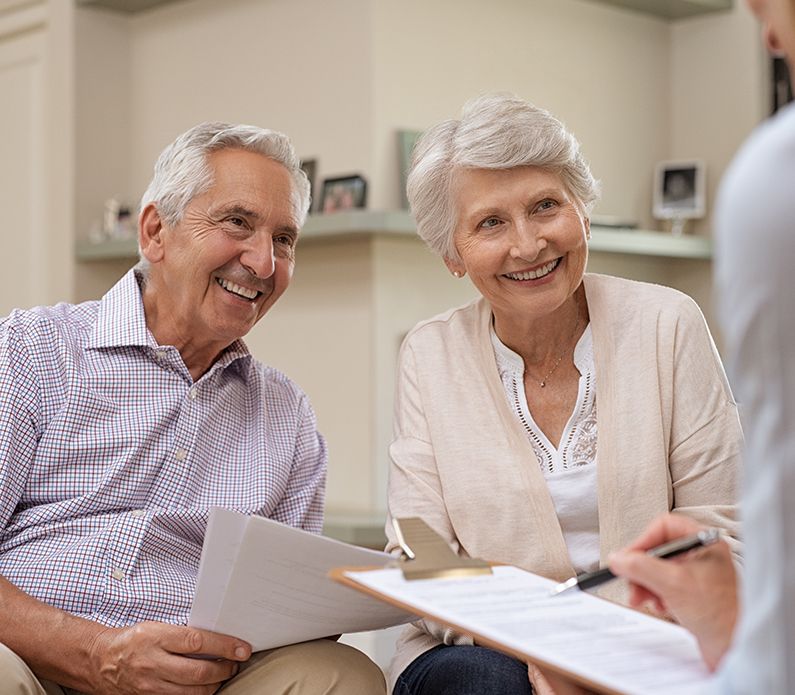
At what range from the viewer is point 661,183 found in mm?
4953

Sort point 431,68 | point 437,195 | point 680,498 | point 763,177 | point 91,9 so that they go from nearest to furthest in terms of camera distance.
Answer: point 763,177
point 680,498
point 437,195
point 431,68
point 91,9

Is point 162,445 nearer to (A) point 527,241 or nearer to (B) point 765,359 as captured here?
(A) point 527,241

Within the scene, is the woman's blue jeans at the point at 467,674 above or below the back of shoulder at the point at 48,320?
below

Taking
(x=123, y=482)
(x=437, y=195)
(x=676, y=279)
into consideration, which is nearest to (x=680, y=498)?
(x=437, y=195)

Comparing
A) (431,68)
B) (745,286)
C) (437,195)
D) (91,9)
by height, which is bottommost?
(745,286)

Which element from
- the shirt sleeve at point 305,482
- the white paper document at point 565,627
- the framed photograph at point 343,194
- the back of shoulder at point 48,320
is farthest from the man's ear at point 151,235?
the framed photograph at point 343,194

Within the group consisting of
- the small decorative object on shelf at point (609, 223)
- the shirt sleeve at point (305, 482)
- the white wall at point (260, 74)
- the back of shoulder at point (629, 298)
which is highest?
the white wall at point (260, 74)

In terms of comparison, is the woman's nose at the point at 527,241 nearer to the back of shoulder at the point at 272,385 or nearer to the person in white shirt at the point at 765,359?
the back of shoulder at the point at 272,385

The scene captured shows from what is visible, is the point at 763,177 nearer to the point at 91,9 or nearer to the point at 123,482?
the point at 123,482

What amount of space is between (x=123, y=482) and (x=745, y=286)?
54.6 inches

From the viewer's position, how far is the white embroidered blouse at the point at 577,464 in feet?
6.09

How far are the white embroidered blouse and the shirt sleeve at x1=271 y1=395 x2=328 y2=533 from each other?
40 cm

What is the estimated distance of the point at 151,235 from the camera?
2.13m

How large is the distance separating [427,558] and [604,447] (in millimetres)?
622
